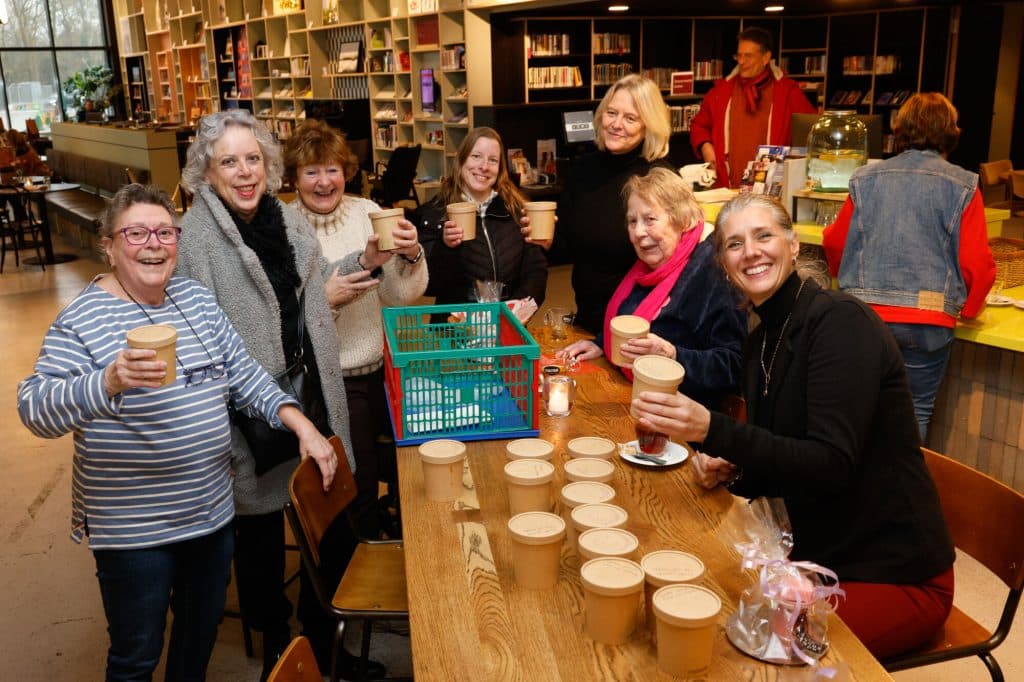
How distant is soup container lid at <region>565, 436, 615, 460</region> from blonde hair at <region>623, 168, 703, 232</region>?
0.84m

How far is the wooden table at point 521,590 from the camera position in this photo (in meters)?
1.47

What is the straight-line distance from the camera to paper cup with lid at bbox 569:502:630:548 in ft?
5.57

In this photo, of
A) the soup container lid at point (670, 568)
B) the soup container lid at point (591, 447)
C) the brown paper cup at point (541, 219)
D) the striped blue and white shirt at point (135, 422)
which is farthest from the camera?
the brown paper cup at point (541, 219)

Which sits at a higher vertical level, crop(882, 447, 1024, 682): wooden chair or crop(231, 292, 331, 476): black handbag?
crop(231, 292, 331, 476): black handbag

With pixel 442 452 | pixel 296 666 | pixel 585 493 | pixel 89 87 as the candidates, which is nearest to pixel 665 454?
pixel 585 493

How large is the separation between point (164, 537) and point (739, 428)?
1386mm

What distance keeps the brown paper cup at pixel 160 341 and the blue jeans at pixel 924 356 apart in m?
2.76

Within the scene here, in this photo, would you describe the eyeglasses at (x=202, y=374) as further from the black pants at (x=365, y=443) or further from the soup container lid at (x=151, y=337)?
the black pants at (x=365, y=443)

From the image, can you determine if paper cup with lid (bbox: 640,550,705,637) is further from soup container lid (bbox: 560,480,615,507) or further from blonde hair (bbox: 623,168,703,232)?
blonde hair (bbox: 623,168,703,232)

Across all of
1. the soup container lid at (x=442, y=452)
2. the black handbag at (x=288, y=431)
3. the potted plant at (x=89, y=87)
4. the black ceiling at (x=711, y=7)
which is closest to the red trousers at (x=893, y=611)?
the soup container lid at (x=442, y=452)

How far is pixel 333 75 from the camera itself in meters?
11.8

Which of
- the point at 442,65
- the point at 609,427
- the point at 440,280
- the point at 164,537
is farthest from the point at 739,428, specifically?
the point at 442,65

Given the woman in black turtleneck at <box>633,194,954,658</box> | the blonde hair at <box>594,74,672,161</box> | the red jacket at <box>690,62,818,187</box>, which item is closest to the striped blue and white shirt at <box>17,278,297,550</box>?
the woman in black turtleneck at <box>633,194,954,658</box>

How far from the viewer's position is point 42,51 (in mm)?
18047
